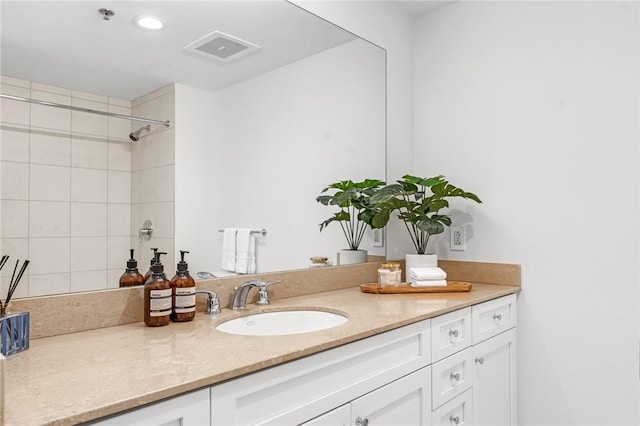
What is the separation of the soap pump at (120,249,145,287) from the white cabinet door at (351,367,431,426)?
0.71 m

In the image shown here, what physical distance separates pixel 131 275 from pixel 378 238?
1.26 m

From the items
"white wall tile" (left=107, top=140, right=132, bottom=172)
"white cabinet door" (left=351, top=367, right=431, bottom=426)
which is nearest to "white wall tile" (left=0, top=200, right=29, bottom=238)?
Answer: "white wall tile" (left=107, top=140, right=132, bottom=172)

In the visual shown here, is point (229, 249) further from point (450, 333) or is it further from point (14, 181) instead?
point (450, 333)

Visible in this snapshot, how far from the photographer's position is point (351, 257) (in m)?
2.08

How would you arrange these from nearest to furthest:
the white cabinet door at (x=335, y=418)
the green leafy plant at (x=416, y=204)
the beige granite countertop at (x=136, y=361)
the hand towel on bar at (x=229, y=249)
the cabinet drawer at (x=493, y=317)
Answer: the beige granite countertop at (x=136, y=361) → the white cabinet door at (x=335, y=418) → the hand towel on bar at (x=229, y=249) → the cabinet drawer at (x=493, y=317) → the green leafy plant at (x=416, y=204)

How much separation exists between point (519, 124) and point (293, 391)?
1.65 meters

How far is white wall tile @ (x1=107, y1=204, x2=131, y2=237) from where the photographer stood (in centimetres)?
121

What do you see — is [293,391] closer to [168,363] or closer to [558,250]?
[168,363]

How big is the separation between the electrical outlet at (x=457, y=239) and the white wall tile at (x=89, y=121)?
66.0 inches

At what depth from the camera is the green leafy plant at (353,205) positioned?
199 cm

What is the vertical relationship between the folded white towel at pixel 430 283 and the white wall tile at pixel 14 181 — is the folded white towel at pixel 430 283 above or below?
below

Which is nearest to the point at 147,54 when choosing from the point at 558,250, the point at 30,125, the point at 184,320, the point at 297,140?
the point at 30,125

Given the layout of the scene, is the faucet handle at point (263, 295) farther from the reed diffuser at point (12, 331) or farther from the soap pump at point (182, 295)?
the reed diffuser at point (12, 331)

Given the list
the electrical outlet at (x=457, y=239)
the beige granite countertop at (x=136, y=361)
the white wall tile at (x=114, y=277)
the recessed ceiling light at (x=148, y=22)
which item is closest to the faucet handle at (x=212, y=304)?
the beige granite countertop at (x=136, y=361)
